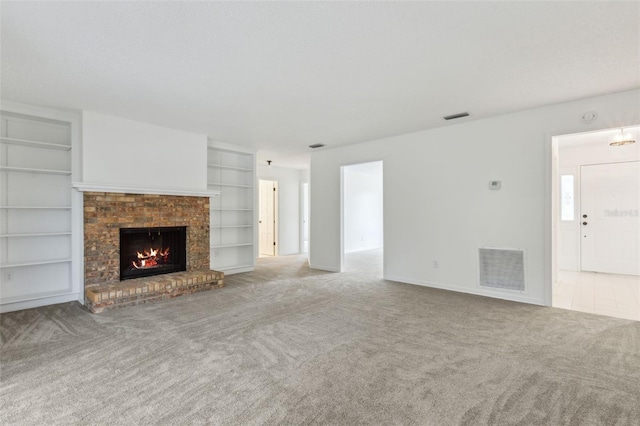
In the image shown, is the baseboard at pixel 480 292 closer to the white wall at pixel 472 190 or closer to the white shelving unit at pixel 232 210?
the white wall at pixel 472 190

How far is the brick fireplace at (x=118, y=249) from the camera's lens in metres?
3.97

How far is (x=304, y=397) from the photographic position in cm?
200

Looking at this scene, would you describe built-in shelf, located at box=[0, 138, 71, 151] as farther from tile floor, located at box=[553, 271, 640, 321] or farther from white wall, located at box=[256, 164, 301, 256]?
tile floor, located at box=[553, 271, 640, 321]

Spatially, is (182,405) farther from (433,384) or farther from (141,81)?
(141,81)

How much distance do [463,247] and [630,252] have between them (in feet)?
12.1

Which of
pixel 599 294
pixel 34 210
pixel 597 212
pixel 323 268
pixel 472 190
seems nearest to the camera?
pixel 34 210

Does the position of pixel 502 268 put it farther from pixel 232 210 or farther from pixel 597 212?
pixel 232 210

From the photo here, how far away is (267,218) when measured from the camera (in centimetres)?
898

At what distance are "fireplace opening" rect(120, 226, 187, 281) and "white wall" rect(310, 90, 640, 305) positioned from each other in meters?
3.39

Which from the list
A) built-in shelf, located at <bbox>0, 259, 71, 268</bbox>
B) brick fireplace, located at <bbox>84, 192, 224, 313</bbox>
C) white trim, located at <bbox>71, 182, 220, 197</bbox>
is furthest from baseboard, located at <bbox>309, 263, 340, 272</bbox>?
built-in shelf, located at <bbox>0, 259, 71, 268</bbox>

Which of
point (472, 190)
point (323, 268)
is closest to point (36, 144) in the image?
point (323, 268)

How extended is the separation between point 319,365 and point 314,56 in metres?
2.51

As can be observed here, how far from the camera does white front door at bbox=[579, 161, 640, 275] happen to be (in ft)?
18.8

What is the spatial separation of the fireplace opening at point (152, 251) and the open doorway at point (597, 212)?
6162 millimetres
